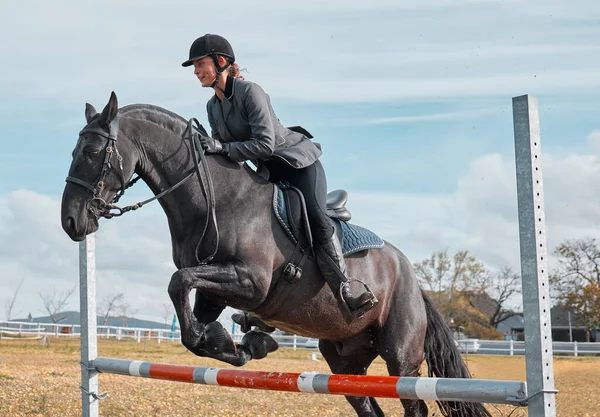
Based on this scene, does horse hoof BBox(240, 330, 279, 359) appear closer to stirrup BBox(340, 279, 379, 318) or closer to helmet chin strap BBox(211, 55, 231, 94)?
stirrup BBox(340, 279, 379, 318)

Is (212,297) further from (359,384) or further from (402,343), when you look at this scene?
(402,343)

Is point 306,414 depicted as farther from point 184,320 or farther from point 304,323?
point 184,320

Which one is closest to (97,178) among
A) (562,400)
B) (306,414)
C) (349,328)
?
(349,328)

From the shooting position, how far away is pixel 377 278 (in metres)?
6.01

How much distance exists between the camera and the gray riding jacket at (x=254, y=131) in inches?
207

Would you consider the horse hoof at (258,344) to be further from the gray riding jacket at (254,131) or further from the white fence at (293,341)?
the white fence at (293,341)

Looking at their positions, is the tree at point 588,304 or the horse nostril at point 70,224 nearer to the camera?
the horse nostril at point 70,224

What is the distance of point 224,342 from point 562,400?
10.7 m

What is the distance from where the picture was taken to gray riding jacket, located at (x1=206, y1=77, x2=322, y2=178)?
525 cm

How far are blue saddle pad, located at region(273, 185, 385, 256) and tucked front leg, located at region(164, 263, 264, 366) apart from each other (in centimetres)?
53

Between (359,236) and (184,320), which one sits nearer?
(184,320)

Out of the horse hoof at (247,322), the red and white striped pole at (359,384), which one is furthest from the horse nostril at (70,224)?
the horse hoof at (247,322)

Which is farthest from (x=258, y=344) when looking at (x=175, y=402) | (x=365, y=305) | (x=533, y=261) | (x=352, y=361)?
(x=175, y=402)

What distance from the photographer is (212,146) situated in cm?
526
